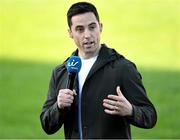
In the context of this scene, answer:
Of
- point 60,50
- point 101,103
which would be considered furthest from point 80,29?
point 60,50

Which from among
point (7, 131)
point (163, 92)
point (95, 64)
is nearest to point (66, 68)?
point (95, 64)

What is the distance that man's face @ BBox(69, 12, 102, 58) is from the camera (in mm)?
3979

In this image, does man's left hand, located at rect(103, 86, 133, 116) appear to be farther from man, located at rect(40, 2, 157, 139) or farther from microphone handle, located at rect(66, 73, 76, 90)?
microphone handle, located at rect(66, 73, 76, 90)

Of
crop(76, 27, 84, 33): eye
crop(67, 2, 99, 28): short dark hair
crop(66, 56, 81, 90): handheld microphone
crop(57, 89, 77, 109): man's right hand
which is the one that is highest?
crop(67, 2, 99, 28): short dark hair

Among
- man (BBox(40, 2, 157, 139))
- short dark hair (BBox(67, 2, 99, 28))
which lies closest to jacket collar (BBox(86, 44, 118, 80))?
man (BBox(40, 2, 157, 139))

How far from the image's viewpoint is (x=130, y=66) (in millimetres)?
3920

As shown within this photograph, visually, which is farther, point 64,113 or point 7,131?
point 7,131

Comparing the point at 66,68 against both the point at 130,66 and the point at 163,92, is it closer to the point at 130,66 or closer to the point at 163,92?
the point at 130,66

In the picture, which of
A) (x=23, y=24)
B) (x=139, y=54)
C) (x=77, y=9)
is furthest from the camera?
(x=23, y=24)

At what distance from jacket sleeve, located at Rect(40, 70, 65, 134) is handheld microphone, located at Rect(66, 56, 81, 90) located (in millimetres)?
205

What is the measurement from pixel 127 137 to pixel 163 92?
7.89m

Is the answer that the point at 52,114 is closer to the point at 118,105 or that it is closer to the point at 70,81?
the point at 70,81

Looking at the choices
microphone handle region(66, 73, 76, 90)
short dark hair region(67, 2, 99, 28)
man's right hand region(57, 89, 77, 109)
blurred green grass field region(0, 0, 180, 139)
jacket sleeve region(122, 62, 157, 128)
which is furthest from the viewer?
blurred green grass field region(0, 0, 180, 139)

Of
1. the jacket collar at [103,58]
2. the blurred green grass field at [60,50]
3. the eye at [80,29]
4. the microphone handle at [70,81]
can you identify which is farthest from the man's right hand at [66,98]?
the blurred green grass field at [60,50]
